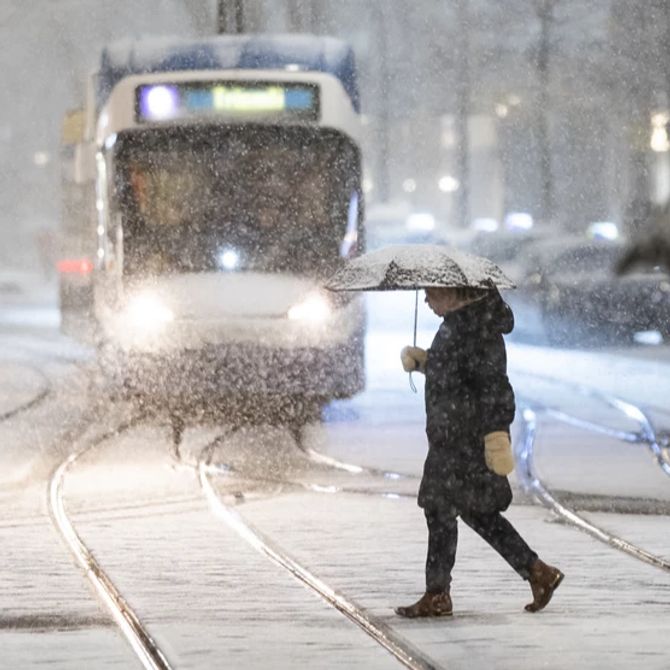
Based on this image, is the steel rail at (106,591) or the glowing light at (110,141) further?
the glowing light at (110,141)

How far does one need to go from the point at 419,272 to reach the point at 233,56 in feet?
36.6

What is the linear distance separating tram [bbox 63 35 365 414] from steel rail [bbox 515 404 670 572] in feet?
7.56

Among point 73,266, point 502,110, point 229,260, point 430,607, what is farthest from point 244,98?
point 502,110

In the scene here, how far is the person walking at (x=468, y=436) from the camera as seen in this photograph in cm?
752

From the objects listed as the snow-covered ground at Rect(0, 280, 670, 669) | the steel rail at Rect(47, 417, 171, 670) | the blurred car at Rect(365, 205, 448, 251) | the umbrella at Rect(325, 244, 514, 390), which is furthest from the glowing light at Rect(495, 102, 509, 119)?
the umbrella at Rect(325, 244, 514, 390)

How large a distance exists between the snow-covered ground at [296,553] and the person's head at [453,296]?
1226 millimetres

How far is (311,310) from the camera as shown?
58.6 feet

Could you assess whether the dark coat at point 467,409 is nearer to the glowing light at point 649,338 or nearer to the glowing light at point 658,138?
the glowing light at point 649,338

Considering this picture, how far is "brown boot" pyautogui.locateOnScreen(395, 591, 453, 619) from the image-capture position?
7.59 m

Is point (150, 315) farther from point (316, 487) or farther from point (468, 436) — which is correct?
point (468, 436)

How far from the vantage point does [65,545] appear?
32.3 ft

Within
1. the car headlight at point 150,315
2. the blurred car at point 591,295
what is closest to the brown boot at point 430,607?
the car headlight at point 150,315

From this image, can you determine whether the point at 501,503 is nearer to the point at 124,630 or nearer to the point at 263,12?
the point at 124,630

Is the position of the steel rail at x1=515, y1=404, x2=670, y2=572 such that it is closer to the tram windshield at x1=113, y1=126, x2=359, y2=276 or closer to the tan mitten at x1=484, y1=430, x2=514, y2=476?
the tan mitten at x1=484, y1=430, x2=514, y2=476
